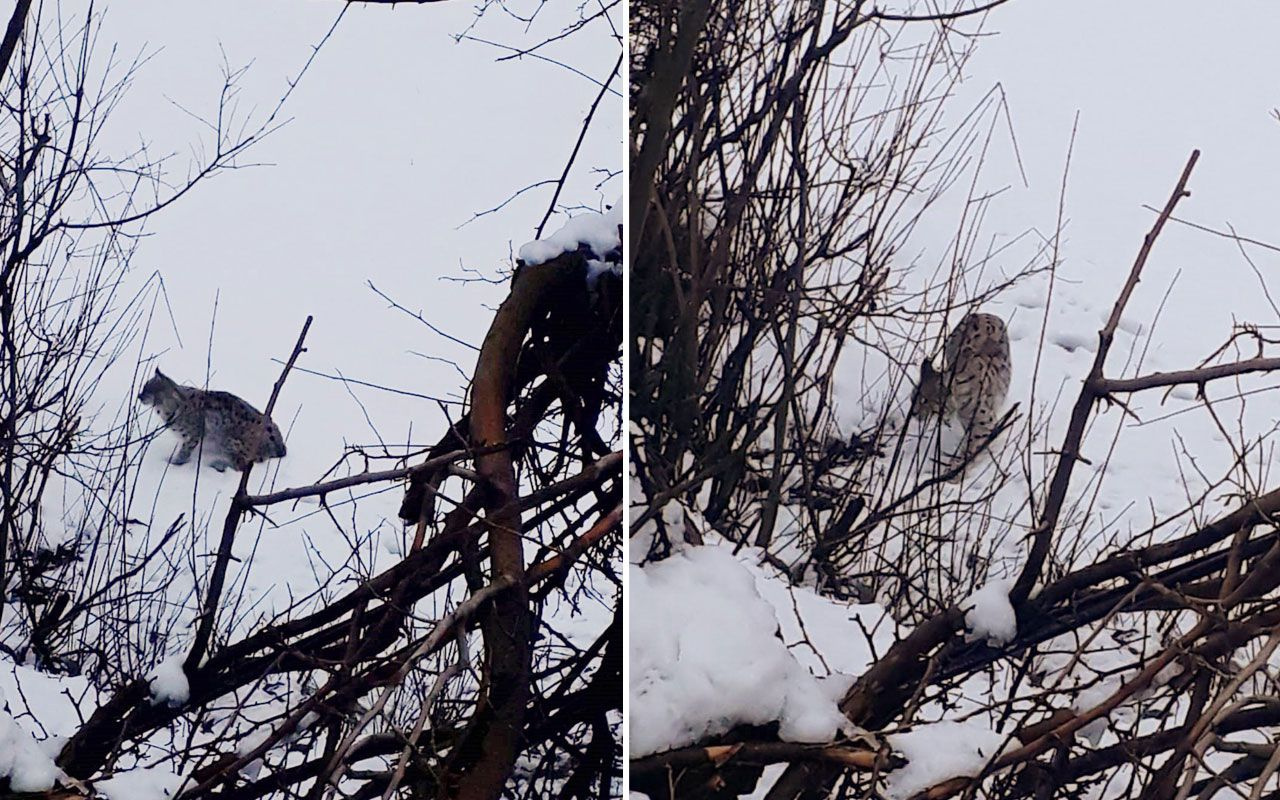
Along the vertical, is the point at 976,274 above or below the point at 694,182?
below

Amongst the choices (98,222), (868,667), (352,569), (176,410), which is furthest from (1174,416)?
(98,222)

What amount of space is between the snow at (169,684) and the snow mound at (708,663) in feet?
1.66

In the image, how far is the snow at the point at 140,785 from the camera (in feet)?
4.48

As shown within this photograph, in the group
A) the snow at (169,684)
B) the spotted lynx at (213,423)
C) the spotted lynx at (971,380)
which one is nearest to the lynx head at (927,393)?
the spotted lynx at (971,380)

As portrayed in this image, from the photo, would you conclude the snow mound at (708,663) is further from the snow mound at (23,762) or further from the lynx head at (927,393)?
the snow mound at (23,762)

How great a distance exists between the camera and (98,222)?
1.43m

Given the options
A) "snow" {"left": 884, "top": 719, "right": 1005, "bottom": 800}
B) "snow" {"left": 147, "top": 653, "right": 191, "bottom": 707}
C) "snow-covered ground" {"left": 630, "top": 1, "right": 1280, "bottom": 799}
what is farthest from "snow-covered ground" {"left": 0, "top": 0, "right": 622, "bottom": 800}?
"snow" {"left": 884, "top": 719, "right": 1005, "bottom": 800}

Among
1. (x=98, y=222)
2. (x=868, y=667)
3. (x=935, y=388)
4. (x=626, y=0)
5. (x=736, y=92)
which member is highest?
(x=626, y=0)

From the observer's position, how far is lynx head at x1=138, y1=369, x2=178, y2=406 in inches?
54.9

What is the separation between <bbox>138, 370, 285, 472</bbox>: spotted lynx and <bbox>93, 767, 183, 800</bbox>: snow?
34 centimetres

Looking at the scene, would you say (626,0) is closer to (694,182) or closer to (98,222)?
(694,182)

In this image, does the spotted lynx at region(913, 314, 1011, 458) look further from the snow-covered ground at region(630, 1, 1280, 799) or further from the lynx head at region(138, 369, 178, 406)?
the lynx head at region(138, 369, 178, 406)

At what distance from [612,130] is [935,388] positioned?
52 centimetres

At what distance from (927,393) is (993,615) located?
25cm
